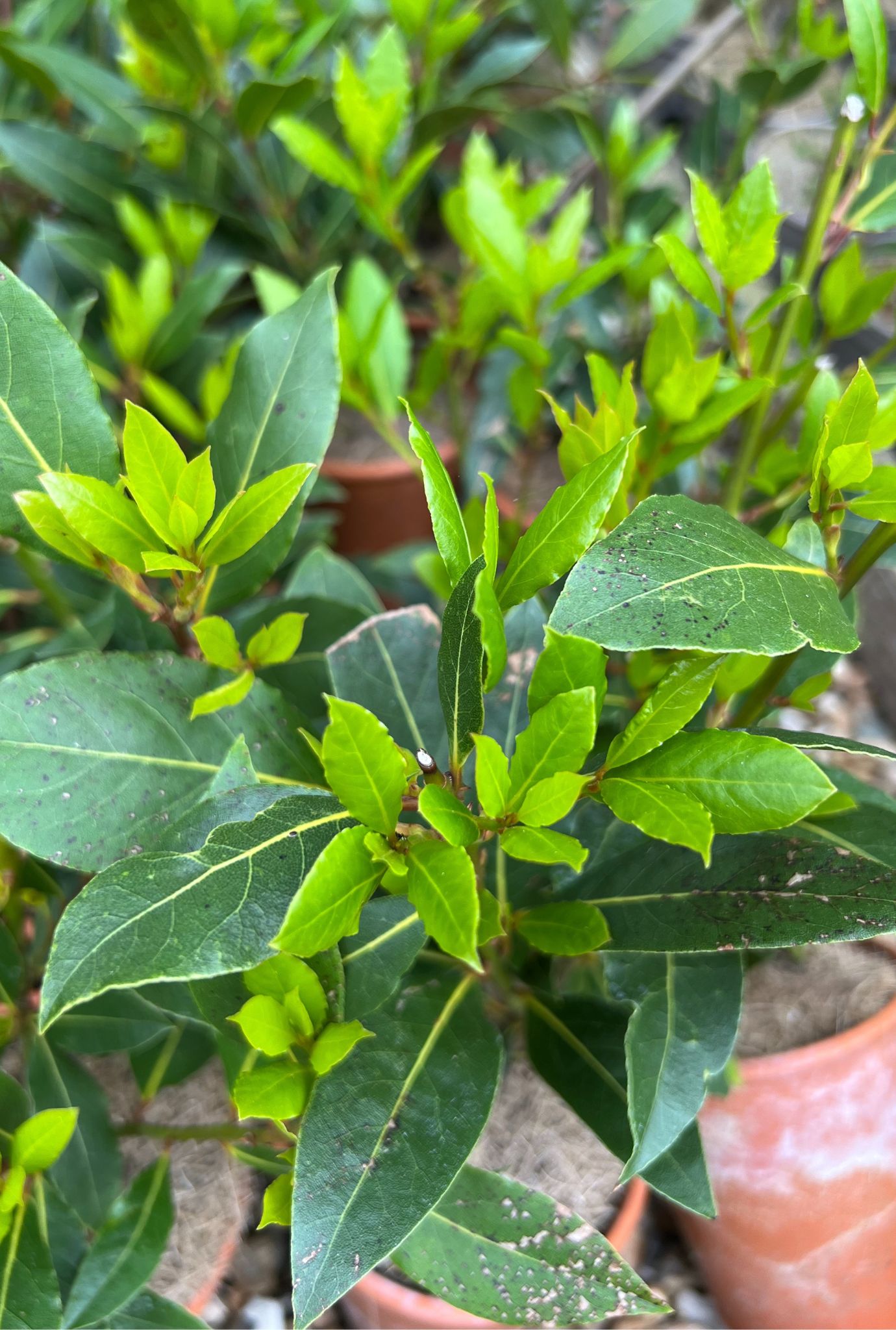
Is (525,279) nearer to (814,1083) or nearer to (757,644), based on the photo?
(757,644)

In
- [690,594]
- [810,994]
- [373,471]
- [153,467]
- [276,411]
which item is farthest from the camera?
[373,471]

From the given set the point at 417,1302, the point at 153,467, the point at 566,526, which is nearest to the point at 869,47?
the point at 566,526

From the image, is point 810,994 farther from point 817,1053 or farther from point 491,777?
point 491,777

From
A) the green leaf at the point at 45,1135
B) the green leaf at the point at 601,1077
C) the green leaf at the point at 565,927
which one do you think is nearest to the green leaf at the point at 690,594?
the green leaf at the point at 565,927

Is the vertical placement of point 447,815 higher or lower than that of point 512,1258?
higher

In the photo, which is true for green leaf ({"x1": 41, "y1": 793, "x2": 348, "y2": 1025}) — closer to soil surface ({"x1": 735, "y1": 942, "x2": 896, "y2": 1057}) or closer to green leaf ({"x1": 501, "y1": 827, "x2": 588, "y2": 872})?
green leaf ({"x1": 501, "y1": 827, "x2": 588, "y2": 872})
